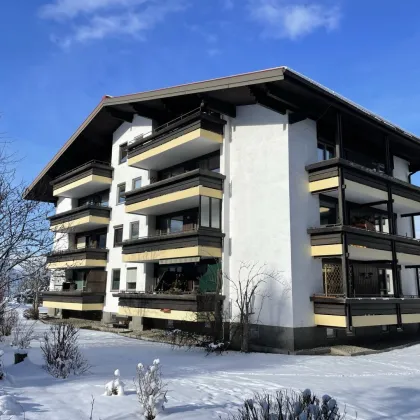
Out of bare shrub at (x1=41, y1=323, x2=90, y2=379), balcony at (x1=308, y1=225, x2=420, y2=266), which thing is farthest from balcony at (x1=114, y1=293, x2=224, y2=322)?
bare shrub at (x1=41, y1=323, x2=90, y2=379)

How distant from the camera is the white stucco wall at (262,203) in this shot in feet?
62.8

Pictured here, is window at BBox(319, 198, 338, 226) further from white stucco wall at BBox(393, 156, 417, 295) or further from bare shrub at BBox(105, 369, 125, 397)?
bare shrub at BBox(105, 369, 125, 397)

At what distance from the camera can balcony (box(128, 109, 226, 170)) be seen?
72.6ft

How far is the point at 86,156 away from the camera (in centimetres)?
3691

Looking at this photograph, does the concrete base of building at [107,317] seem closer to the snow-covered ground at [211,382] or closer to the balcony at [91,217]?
the balcony at [91,217]

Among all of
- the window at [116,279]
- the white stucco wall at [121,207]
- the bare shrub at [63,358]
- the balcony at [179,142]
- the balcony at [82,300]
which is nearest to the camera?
the bare shrub at [63,358]

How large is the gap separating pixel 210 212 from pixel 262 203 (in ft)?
9.92

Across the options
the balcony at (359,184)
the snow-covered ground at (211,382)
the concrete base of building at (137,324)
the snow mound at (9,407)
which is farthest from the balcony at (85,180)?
the snow mound at (9,407)

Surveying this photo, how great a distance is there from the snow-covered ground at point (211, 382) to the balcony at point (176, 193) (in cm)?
774

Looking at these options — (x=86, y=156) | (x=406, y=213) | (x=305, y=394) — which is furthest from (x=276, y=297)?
(x=86, y=156)

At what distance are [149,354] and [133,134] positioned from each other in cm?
1743

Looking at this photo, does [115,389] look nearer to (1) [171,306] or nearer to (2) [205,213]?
(1) [171,306]

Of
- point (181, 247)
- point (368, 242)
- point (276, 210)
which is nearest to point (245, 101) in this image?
point (276, 210)

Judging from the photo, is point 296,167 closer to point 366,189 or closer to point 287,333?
point 366,189
